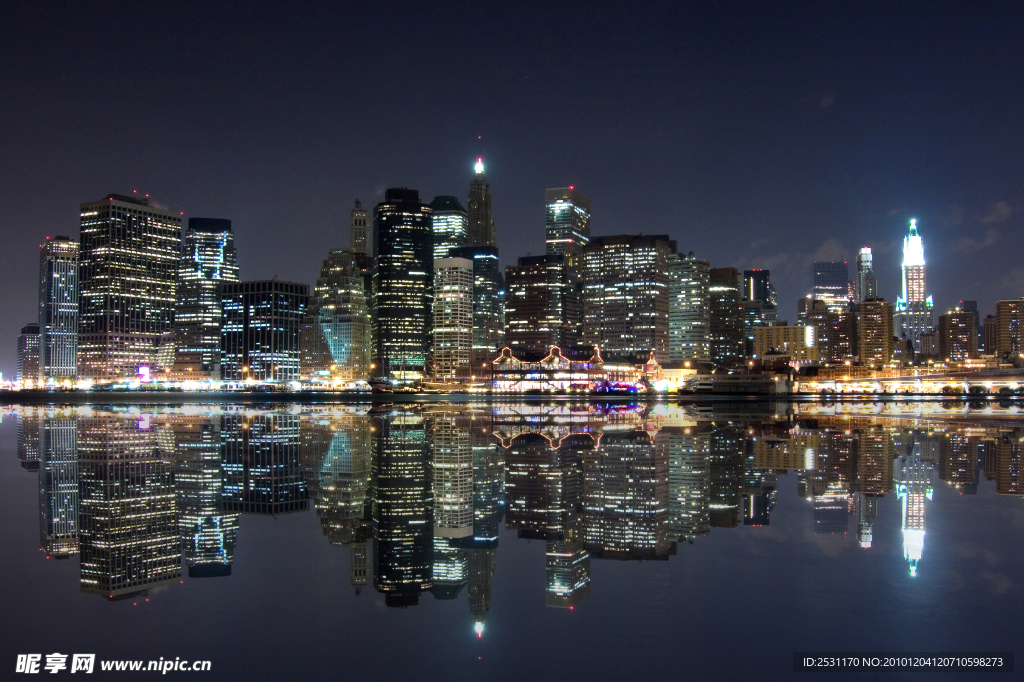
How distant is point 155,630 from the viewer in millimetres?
7586

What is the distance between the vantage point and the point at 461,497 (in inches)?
628

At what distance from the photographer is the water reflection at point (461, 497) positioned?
33.6ft

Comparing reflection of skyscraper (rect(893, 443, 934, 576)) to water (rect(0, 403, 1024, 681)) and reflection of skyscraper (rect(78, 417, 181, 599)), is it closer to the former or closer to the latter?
water (rect(0, 403, 1024, 681))

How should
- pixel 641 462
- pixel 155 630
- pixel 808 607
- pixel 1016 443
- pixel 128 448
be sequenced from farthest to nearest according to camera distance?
pixel 1016 443 < pixel 128 448 < pixel 641 462 < pixel 808 607 < pixel 155 630

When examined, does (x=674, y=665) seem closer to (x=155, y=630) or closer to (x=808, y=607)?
(x=808, y=607)

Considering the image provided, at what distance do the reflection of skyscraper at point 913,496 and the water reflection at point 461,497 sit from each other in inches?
2.2

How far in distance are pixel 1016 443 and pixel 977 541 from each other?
77.0 feet

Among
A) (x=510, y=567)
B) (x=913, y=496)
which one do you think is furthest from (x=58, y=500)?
(x=913, y=496)

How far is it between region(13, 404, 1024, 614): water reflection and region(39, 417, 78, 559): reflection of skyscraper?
0.21 ft

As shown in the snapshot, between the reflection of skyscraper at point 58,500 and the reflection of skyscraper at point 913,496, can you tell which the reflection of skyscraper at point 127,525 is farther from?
the reflection of skyscraper at point 913,496

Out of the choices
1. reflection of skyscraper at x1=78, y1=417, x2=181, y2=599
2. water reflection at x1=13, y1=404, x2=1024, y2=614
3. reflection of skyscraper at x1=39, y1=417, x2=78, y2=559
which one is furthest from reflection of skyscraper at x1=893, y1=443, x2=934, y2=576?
reflection of skyscraper at x1=39, y1=417, x2=78, y2=559

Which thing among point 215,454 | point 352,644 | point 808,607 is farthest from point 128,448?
point 808,607

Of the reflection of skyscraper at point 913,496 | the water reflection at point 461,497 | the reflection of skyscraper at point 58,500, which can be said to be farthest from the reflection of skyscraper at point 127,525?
the reflection of skyscraper at point 913,496

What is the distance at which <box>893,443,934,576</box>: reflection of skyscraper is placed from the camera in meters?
10.8
